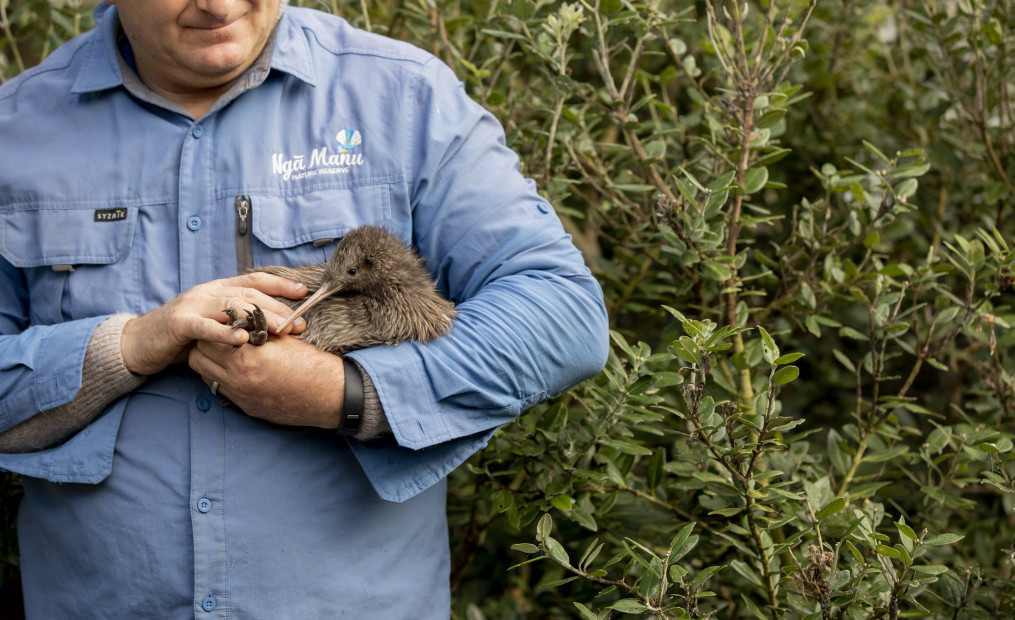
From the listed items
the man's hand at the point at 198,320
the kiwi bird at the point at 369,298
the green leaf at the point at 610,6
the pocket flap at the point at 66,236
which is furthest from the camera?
the green leaf at the point at 610,6

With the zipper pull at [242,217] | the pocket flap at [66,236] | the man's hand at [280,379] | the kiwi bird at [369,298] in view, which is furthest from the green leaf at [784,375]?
the pocket flap at [66,236]

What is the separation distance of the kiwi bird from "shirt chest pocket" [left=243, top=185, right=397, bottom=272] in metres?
0.05

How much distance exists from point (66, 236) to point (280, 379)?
0.82 m

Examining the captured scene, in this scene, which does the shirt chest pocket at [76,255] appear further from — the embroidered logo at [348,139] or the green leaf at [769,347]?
the green leaf at [769,347]

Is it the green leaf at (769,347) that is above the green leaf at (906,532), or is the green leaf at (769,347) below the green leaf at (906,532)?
above

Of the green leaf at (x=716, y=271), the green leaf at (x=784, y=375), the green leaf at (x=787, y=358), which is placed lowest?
the green leaf at (x=716, y=271)

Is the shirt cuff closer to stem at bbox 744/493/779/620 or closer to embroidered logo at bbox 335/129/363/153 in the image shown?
embroidered logo at bbox 335/129/363/153

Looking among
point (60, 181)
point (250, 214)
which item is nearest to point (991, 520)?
point (250, 214)

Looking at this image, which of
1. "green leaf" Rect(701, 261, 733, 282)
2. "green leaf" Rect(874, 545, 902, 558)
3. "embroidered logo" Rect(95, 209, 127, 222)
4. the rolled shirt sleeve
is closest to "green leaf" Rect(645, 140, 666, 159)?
"green leaf" Rect(701, 261, 733, 282)

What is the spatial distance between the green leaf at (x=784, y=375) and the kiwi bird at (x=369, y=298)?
0.86m

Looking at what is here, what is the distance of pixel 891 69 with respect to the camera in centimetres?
408

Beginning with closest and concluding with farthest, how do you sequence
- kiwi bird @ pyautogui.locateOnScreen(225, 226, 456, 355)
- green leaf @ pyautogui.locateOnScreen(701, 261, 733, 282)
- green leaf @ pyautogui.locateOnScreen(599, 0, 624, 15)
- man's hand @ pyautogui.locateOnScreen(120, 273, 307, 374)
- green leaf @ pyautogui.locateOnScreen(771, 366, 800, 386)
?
1. man's hand @ pyautogui.locateOnScreen(120, 273, 307, 374)
2. green leaf @ pyautogui.locateOnScreen(771, 366, 800, 386)
3. kiwi bird @ pyautogui.locateOnScreen(225, 226, 456, 355)
4. green leaf @ pyautogui.locateOnScreen(701, 261, 733, 282)
5. green leaf @ pyautogui.locateOnScreen(599, 0, 624, 15)

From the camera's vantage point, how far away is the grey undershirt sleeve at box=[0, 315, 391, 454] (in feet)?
7.60

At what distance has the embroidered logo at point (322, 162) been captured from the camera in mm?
2525
